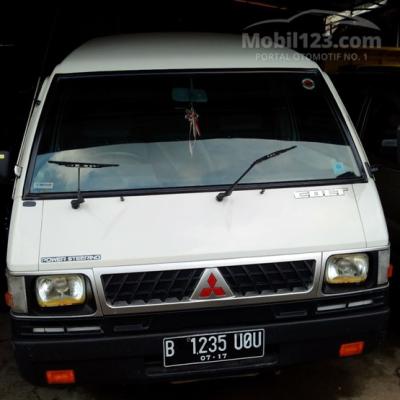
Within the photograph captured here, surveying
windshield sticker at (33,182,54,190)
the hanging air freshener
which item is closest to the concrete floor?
windshield sticker at (33,182,54,190)

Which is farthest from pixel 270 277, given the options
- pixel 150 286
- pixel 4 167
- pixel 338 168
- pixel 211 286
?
pixel 4 167

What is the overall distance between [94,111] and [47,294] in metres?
1.22

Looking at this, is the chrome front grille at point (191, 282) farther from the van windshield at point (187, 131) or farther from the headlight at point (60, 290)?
the van windshield at point (187, 131)

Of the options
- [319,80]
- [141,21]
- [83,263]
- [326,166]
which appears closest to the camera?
[83,263]

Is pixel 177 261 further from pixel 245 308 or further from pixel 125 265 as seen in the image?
pixel 245 308

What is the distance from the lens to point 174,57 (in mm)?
3326

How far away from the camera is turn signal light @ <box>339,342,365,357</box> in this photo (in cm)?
Result: 273

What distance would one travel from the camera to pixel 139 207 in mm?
2742

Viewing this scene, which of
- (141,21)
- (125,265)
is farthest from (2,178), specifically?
(141,21)

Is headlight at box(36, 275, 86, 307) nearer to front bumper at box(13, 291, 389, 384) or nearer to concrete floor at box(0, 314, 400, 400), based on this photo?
front bumper at box(13, 291, 389, 384)

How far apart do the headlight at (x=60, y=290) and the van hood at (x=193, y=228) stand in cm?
7

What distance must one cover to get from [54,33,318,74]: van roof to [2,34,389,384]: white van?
20mm
